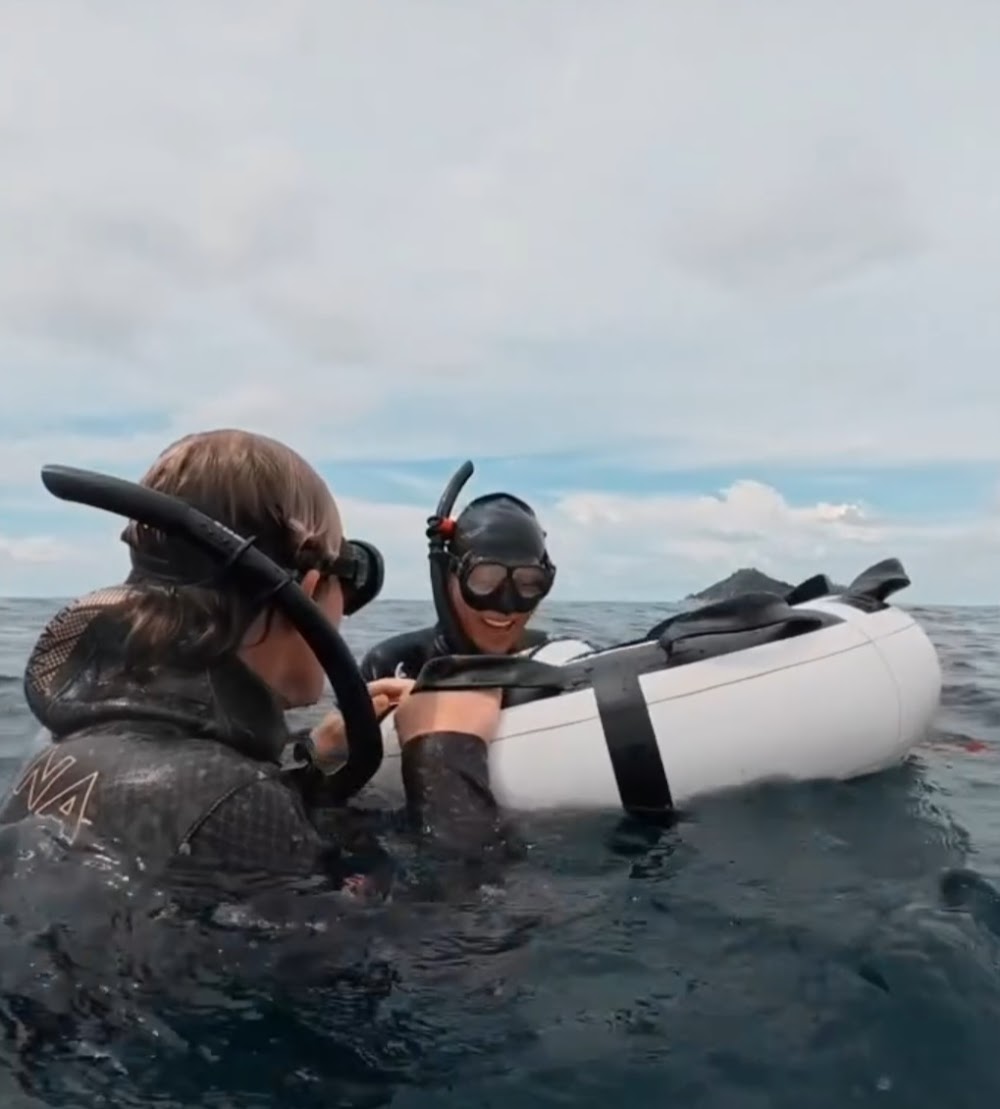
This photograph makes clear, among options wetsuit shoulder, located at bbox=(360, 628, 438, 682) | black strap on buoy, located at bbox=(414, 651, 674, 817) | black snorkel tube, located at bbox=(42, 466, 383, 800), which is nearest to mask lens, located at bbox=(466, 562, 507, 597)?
black strap on buoy, located at bbox=(414, 651, 674, 817)

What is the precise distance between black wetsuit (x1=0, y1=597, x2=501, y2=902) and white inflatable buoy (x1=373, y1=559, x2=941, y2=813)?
1267 mm

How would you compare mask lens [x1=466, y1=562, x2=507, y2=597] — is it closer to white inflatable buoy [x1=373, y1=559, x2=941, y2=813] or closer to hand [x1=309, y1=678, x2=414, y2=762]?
white inflatable buoy [x1=373, y1=559, x2=941, y2=813]

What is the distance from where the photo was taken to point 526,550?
5004mm

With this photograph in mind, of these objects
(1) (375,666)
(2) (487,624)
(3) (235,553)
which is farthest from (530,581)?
(3) (235,553)

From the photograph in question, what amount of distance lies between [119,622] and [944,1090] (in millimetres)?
2199

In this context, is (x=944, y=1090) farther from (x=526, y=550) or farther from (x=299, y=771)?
(x=526, y=550)

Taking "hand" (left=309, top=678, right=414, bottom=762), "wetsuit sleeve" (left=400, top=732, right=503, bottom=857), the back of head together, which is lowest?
"wetsuit sleeve" (left=400, top=732, right=503, bottom=857)

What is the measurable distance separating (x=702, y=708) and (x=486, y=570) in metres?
1.21

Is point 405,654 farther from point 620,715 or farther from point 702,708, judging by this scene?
point 702,708

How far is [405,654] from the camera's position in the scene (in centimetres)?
598

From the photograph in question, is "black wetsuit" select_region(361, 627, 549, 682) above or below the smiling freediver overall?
below

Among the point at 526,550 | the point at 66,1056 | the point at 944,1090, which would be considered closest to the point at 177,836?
the point at 66,1056

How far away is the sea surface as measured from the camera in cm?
233

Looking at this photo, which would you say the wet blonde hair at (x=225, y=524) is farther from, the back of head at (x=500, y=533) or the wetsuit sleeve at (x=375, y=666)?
the wetsuit sleeve at (x=375, y=666)
